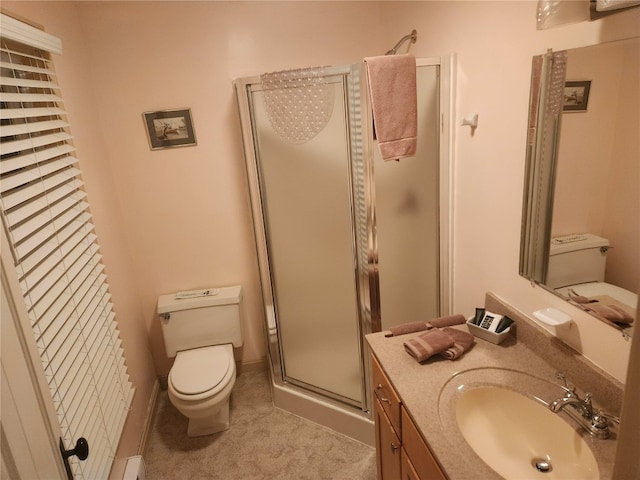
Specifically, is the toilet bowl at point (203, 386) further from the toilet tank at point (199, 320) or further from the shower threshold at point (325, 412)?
the shower threshold at point (325, 412)

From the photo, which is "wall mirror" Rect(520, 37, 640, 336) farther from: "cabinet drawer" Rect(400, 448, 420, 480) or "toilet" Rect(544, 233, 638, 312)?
"cabinet drawer" Rect(400, 448, 420, 480)

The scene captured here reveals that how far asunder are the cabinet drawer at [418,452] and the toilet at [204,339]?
128 cm

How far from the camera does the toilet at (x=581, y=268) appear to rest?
3.71ft

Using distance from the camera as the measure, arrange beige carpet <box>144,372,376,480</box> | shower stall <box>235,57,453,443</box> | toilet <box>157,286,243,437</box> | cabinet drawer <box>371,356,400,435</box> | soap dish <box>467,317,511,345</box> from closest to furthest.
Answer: cabinet drawer <box>371,356,400,435</box>, soap dish <box>467,317,511,345</box>, shower stall <box>235,57,453,443</box>, beige carpet <box>144,372,376,480</box>, toilet <box>157,286,243,437</box>

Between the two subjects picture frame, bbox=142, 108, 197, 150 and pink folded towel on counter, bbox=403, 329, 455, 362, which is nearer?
pink folded towel on counter, bbox=403, 329, 455, 362

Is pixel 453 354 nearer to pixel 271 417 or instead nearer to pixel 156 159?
pixel 271 417

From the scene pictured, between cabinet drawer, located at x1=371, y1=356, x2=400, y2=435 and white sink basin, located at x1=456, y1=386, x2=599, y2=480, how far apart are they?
228 mm

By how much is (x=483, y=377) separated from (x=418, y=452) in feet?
1.10

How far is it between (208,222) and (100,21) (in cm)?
125

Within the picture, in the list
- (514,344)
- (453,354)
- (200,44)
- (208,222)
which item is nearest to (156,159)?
(208,222)

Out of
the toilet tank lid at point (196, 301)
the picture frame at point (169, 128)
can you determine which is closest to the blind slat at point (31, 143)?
the picture frame at point (169, 128)

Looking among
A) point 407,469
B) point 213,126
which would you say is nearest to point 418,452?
point 407,469

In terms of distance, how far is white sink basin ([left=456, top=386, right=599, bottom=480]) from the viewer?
1.07 metres

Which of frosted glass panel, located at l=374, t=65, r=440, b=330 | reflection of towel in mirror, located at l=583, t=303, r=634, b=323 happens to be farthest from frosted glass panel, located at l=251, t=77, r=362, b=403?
reflection of towel in mirror, located at l=583, t=303, r=634, b=323
